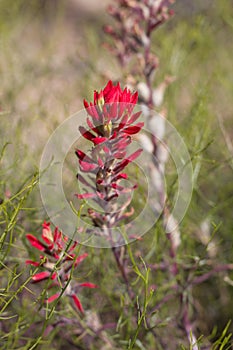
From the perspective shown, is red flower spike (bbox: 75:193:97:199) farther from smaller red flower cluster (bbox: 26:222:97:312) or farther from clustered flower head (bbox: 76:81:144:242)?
smaller red flower cluster (bbox: 26:222:97:312)

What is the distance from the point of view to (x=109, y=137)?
96cm

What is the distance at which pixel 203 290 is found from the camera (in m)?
2.12

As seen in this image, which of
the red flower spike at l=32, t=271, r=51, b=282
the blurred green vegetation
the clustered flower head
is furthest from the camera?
the blurred green vegetation

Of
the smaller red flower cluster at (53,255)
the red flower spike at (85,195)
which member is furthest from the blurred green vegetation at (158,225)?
the red flower spike at (85,195)

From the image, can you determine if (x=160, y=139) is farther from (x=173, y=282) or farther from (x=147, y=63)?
(x=173, y=282)

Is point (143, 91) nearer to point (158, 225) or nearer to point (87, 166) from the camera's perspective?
point (158, 225)

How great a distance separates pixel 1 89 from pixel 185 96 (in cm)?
188

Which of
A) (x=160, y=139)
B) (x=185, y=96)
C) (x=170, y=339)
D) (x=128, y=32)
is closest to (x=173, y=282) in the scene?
(x=170, y=339)

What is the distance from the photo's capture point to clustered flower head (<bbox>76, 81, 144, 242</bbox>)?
913 mm

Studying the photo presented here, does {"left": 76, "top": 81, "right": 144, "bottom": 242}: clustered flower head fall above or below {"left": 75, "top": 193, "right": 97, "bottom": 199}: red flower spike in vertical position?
above

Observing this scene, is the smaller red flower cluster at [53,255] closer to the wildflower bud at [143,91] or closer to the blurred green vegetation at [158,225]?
the blurred green vegetation at [158,225]

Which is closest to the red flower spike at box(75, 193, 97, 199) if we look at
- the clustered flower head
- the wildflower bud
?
the clustered flower head

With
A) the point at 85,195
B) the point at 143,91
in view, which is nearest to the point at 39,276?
the point at 85,195

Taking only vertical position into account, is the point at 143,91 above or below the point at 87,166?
above
